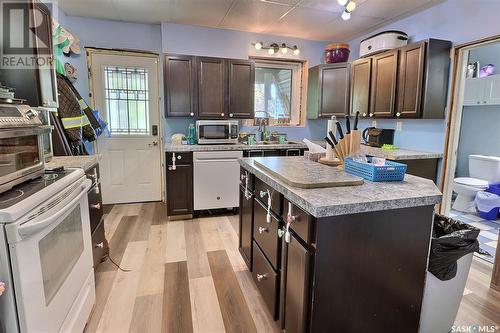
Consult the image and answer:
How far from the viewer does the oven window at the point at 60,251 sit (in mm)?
1199

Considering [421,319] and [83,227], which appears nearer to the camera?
[421,319]

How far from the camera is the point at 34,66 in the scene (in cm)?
184

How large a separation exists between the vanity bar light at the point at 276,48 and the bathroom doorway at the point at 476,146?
2087 mm

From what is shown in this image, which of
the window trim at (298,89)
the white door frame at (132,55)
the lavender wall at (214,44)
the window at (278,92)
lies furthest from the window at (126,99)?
the window trim at (298,89)

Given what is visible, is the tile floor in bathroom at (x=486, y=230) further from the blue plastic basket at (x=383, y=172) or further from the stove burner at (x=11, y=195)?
the stove burner at (x=11, y=195)

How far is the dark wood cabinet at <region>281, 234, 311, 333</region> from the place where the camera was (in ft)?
4.10

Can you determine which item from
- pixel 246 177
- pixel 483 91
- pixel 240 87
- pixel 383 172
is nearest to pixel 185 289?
pixel 246 177

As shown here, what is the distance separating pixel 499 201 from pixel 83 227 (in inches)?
178

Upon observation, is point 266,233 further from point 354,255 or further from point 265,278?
point 354,255

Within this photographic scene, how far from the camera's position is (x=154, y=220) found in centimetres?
354

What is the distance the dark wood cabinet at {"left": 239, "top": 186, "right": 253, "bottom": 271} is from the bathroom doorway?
2303mm

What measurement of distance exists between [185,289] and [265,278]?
71cm

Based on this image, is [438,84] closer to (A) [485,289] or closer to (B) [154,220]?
(A) [485,289]

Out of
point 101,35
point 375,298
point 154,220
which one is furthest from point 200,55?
point 375,298
